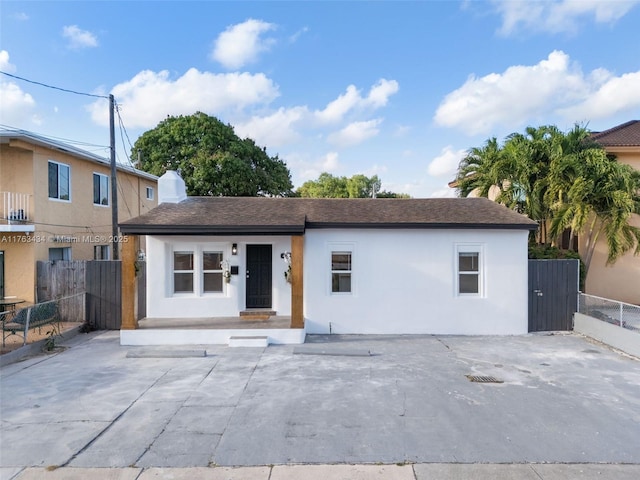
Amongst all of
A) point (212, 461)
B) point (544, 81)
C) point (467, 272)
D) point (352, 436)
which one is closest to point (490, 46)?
point (544, 81)

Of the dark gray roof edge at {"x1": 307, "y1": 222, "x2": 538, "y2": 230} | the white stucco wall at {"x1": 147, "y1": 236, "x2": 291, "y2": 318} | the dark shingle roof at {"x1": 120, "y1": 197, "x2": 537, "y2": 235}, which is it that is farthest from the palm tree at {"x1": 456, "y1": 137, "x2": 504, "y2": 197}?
the white stucco wall at {"x1": 147, "y1": 236, "x2": 291, "y2": 318}

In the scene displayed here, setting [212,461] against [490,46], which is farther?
[490,46]

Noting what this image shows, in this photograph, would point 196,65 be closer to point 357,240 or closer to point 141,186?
point 141,186

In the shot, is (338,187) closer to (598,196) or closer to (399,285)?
(598,196)

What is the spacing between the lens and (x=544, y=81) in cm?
1407

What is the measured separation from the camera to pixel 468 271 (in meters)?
9.87

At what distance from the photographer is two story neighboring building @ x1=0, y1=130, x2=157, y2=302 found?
34.4 ft

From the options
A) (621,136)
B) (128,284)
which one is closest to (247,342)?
(128,284)

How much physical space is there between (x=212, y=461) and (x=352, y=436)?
1684mm

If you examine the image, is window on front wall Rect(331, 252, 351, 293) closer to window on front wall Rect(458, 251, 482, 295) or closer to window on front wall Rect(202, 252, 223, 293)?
window on front wall Rect(458, 251, 482, 295)

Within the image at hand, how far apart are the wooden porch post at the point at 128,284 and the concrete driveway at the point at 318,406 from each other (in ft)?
2.39

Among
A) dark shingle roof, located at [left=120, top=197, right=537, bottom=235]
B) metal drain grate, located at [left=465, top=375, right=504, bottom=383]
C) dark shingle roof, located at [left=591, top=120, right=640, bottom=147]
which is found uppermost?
dark shingle roof, located at [left=591, top=120, right=640, bottom=147]

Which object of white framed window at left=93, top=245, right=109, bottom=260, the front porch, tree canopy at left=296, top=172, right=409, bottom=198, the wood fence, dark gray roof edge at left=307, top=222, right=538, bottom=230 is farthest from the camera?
tree canopy at left=296, top=172, right=409, bottom=198

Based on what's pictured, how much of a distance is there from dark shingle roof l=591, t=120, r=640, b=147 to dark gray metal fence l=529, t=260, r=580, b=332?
19.7ft
